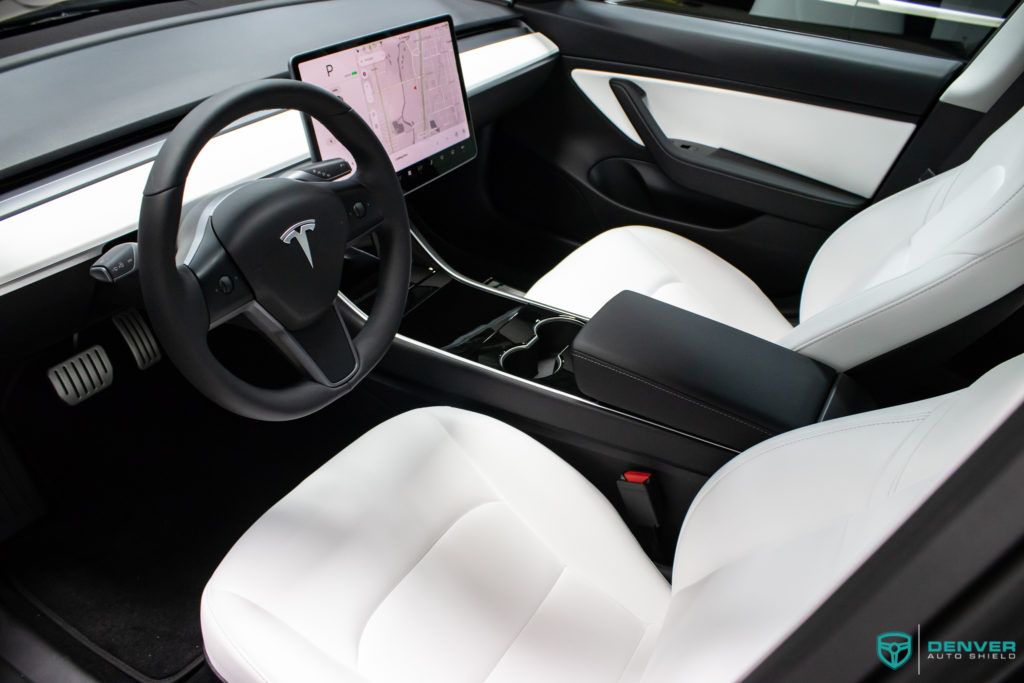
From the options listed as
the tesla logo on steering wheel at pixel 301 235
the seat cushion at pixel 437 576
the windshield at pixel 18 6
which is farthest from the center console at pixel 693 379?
the windshield at pixel 18 6

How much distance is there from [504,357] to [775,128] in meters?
0.93

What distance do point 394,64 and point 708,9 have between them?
0.91 meters

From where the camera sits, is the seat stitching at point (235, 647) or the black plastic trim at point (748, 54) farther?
the black plastic trim at point (748, 54)

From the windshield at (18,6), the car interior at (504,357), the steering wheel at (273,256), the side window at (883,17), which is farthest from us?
the side window at (883,17)

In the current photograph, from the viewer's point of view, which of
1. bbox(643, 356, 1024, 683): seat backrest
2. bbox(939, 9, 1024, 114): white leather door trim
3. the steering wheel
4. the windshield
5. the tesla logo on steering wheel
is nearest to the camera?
bbox(643, 356, 1024, 683): seat backrest

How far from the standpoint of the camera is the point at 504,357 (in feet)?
4.22

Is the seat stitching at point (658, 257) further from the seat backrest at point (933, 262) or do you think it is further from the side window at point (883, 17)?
the side window at point (883, 17)

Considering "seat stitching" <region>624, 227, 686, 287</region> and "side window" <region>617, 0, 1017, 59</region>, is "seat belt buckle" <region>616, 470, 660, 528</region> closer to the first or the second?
"seat stitching" <region>624, 227, 686, 287</region>

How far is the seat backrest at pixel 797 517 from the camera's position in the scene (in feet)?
1.69

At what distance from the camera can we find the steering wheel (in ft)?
2.53

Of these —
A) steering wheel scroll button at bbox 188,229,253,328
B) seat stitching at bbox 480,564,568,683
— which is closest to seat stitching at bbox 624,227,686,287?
seat stitching at bbox 480,564,568,683

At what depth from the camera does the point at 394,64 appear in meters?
1.33

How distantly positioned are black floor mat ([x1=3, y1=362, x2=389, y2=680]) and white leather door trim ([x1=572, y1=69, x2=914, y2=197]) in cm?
100

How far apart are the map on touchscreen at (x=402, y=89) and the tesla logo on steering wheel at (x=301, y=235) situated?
0.26m
